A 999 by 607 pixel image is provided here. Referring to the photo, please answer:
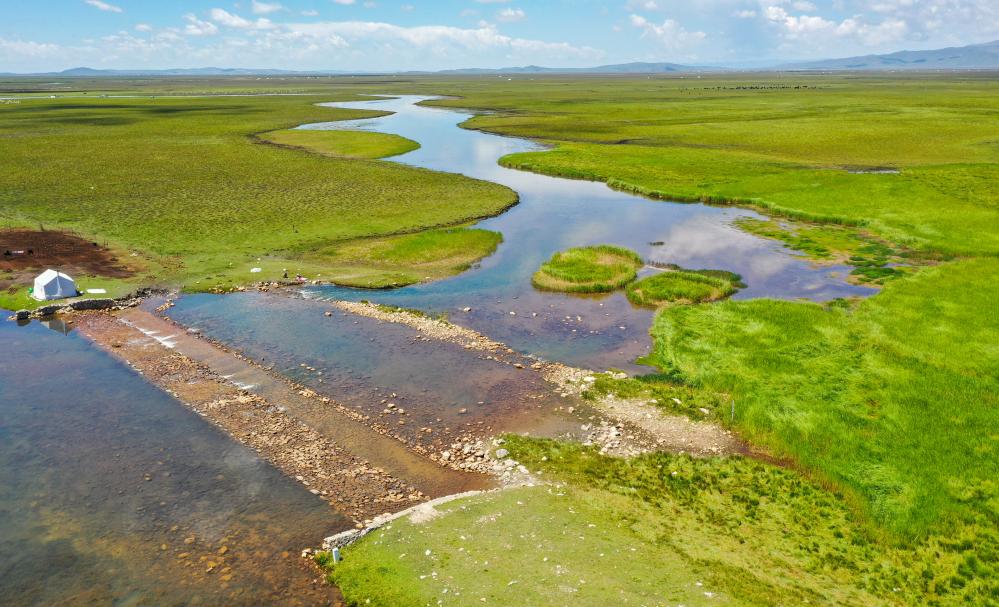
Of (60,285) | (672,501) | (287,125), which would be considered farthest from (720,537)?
(287,125)

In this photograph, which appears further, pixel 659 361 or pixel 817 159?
pixel 817 159

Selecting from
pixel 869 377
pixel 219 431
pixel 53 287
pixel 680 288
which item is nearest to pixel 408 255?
pixel 680 288

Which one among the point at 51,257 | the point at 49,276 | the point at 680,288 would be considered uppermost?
the point at 49,276

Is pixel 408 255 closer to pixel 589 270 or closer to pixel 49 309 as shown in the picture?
pixel 589 270

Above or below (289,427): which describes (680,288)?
above

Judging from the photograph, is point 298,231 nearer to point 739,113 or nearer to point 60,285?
point 60,285

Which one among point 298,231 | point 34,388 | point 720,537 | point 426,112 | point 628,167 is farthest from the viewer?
point 426,112
